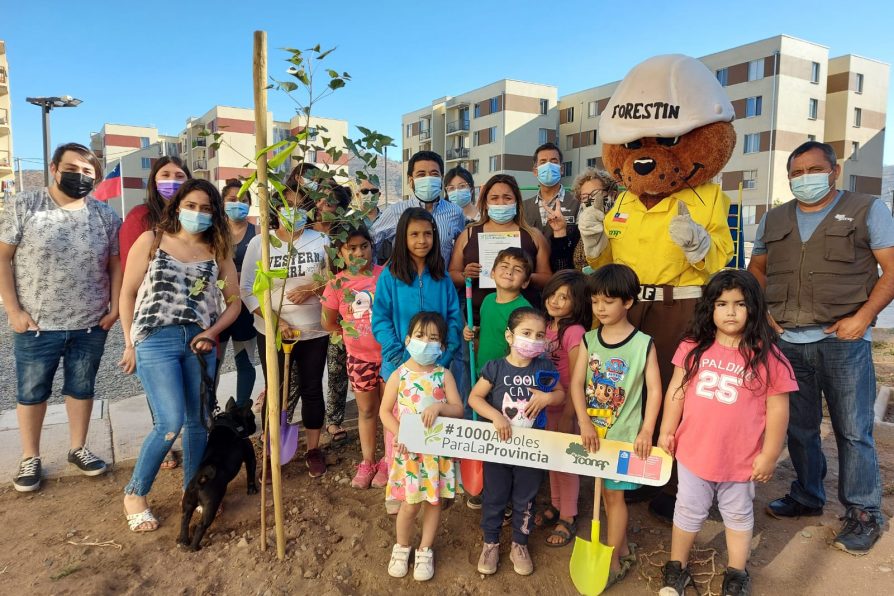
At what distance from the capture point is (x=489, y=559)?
9.11ft

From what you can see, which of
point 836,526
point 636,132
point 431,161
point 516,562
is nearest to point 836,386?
point 836,526

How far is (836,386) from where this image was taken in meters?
3.07

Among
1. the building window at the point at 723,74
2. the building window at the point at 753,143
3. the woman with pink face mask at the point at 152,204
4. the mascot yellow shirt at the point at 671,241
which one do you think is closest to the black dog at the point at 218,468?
the woman with pink face mask at the point at 152,204

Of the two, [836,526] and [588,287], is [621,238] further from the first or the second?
[836,526]

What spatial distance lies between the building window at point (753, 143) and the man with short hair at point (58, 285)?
35505 millimetres

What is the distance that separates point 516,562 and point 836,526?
2.03 metres

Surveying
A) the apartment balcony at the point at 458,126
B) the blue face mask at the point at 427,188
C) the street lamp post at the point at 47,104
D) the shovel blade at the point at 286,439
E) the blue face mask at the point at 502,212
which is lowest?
the shovel blade at the point at 286,439

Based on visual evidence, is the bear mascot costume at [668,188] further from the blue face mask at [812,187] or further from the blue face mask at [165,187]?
the blue face mask at [165,187]

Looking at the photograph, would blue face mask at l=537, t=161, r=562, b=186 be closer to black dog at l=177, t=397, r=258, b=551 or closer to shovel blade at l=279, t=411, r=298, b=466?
shovel blade at l=279, t=411, r=298, b=466

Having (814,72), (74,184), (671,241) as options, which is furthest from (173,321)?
(814,72)

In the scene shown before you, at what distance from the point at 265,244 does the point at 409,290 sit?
0.96m

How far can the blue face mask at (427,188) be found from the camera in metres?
4.18

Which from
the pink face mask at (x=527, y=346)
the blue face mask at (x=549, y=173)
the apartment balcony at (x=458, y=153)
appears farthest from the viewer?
the apartment balcony at (x=458, y=153)

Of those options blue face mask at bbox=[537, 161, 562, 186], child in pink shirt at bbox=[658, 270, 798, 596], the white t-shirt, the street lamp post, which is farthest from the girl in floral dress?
the street lamp post
